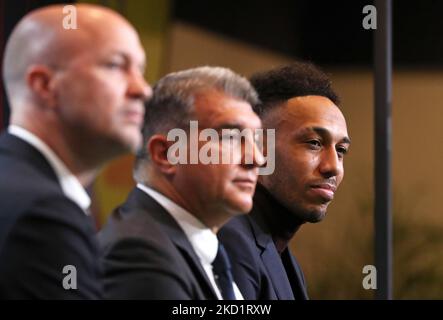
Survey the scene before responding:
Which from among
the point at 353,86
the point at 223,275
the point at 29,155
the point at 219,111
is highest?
the point at 353,86

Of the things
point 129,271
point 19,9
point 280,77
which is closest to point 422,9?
point 280,77

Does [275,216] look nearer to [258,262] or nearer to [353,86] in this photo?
[258,262]

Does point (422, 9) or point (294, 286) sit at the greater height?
point (422, 9)

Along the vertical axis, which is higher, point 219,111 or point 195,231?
point 219,111

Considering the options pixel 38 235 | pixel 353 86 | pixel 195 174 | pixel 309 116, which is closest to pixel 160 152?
pixel 195 174

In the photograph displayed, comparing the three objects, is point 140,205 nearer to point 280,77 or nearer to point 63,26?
point 63,26

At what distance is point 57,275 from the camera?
95 cm

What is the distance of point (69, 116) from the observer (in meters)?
1.00

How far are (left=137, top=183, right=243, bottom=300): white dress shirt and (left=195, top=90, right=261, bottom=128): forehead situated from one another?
0.12m

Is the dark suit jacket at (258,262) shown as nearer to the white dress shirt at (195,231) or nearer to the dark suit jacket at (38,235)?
the white dress shirt at (195,231)

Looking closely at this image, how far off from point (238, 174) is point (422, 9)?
3128mm

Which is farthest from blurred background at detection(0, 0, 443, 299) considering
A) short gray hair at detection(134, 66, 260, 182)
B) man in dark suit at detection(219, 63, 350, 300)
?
short gray hair at detection(134, 66, 260, 182)

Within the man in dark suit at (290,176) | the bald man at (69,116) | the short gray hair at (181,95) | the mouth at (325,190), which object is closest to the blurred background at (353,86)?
the man in dark suit at (290,176)

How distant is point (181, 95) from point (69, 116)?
9.4 inches
